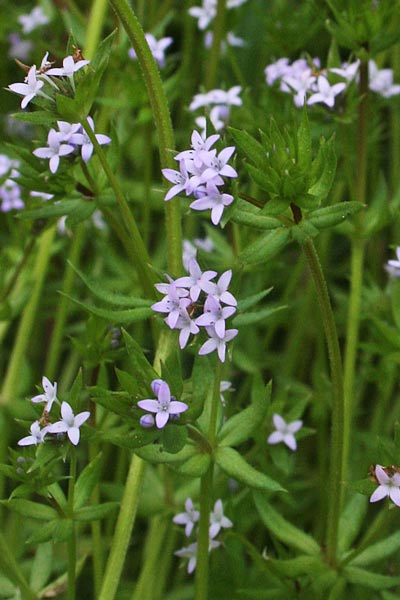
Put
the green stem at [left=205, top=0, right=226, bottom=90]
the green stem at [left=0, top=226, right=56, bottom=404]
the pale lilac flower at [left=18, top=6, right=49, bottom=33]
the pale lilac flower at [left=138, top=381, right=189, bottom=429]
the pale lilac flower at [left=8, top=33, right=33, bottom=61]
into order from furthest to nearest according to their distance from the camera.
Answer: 1. the pale lilac flower at [left=8, top=33, right=33, bottom=61]
2. the pale lilac flower at [left=18, top=6, right=49, bottom=33]
3. the green stem at [left=205, top=0, right=226, bottom=90]
4. the green stem at [left=0, top=226, right=56, bottom=404]
5. the pale lilac flower at [left=138, top=381, right=189, bottom=429]

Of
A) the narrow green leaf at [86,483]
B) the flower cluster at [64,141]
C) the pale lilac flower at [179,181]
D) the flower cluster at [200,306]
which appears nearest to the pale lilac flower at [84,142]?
the flower cluster at [64,141]

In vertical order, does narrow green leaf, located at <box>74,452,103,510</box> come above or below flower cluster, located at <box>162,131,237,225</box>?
below

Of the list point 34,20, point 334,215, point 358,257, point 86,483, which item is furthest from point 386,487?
point 34,20

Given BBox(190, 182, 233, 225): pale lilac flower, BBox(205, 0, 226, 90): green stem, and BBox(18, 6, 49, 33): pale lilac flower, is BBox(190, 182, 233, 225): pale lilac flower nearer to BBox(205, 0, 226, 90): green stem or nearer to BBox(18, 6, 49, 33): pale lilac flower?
BBox(205, 0, 226, 90): green stem

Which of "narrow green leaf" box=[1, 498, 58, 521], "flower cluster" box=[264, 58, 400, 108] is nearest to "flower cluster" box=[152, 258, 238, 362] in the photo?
"narrow green leaf" box=[1, 498, 58, 521]

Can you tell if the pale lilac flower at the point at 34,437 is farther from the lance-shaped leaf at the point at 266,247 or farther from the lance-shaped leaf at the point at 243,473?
the lance-shaped leaf at the point at 266,247

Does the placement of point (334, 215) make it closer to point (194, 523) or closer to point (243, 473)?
point (243, 473)

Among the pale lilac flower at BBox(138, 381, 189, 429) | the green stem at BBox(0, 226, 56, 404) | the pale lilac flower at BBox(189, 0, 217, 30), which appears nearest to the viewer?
the pale lilac flower at BBox(138, 381, 189, 429)

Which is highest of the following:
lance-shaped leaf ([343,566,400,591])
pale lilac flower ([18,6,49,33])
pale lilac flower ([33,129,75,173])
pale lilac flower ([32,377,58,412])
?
pale lilac flower ([18,6,49,33])
